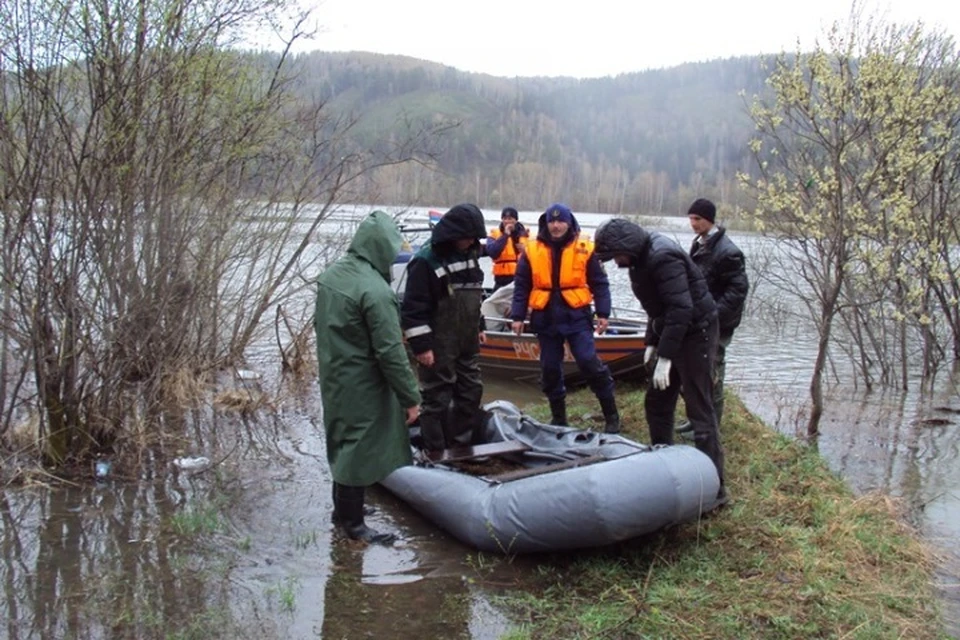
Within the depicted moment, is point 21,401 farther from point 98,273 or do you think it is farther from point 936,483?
point 936,483

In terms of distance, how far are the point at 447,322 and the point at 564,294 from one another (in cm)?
116

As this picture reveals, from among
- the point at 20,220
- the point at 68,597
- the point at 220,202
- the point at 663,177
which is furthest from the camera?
the point at 663,177

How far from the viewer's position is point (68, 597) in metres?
3.77

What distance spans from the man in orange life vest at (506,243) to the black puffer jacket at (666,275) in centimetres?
481

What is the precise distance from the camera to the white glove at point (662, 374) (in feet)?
16.2

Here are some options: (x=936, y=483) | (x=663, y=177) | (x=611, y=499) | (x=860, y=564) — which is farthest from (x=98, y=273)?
(x=663, y=177)

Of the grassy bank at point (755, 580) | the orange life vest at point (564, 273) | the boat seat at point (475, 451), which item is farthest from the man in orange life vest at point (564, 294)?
the grassy bank at point (755, 580)

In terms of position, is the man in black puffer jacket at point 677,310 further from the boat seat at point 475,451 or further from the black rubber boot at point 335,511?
the black rubber boot at point 335,511

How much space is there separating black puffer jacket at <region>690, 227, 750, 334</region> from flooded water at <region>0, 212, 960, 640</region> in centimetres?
195

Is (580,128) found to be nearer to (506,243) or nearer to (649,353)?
(506,243)

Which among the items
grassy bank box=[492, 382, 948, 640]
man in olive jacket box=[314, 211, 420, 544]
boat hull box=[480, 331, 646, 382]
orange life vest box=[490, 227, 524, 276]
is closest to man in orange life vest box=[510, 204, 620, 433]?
grassy bank box=[492, 382, 948, 640]

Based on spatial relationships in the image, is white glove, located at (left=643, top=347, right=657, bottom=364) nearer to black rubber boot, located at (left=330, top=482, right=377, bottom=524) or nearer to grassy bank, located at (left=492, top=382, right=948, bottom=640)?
grassy bank, located at (left=492, top=382, right=948, bottom=640)

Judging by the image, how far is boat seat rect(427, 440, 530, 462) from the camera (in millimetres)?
5355

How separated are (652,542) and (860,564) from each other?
107 centimetres
